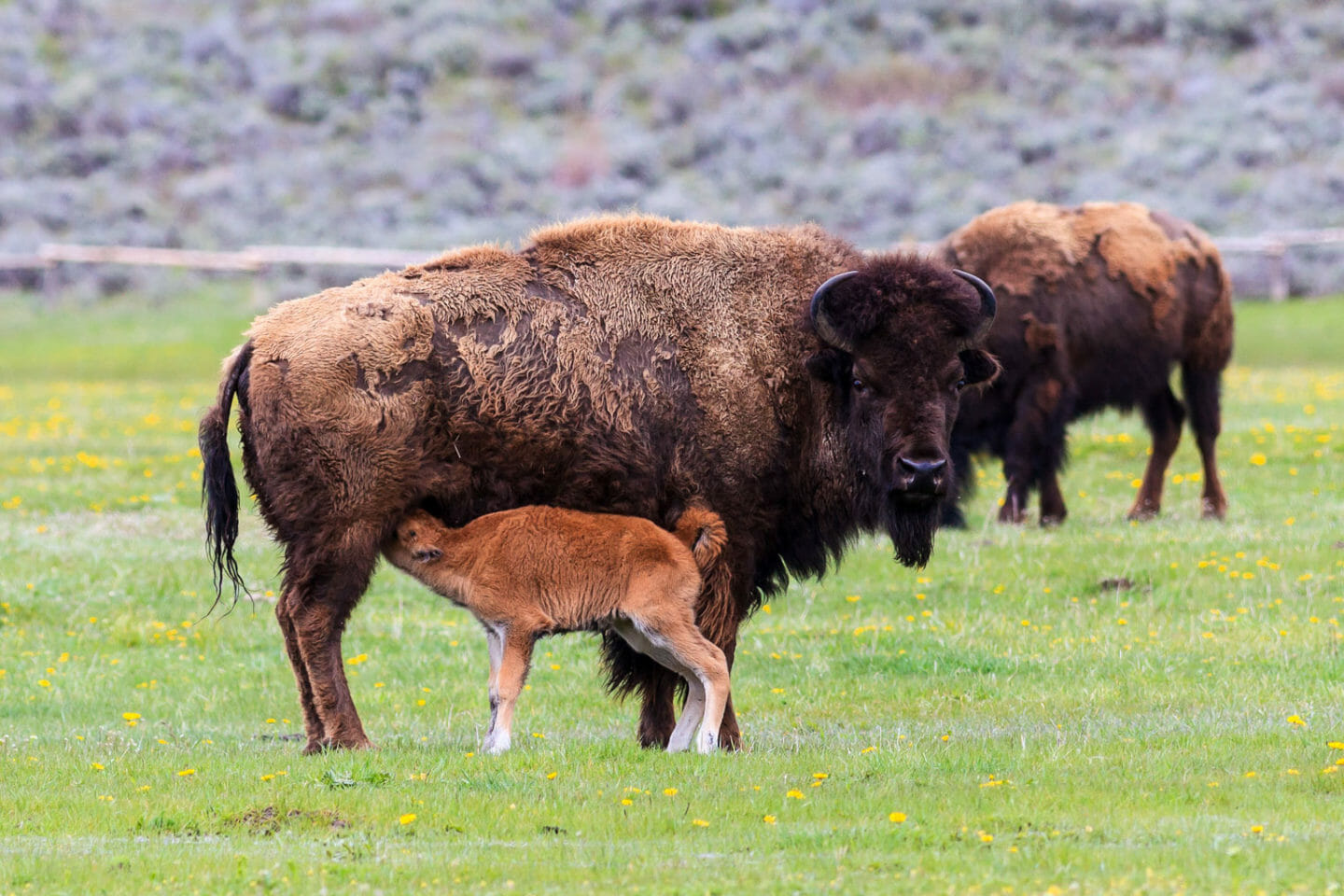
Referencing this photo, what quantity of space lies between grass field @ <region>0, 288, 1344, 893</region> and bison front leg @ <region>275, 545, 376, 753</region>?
29 centimetres

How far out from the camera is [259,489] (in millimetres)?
8594

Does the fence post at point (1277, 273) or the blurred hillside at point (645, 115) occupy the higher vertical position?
the fence post at point (1277, 273)

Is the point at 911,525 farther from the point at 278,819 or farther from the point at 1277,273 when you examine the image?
the point at 1277,273

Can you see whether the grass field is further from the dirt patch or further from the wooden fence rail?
the wooden fence rail

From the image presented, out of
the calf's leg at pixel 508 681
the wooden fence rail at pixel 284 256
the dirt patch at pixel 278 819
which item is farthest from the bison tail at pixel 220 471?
the wooden fence rail at pixel 284 256

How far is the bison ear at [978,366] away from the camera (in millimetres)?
8992

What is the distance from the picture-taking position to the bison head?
8555 mm

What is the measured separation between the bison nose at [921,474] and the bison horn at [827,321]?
25.6 inches

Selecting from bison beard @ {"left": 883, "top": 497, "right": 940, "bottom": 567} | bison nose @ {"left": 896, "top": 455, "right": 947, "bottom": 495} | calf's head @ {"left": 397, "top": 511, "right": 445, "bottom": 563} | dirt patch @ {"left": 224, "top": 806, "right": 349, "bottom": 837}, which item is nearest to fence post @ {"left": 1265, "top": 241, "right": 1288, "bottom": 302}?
bison beard @ {"left": 883, "top": 497, "right": 940, "bottom": 567}

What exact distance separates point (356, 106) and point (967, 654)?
4047cm

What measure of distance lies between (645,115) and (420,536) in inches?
1565

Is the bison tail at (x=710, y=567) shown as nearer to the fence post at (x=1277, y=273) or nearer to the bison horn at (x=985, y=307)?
the bison horn at (x=985, y=307)

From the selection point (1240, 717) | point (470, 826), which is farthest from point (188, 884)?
point (1240, 717)

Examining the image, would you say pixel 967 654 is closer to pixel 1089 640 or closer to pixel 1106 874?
pixel 1089 640
